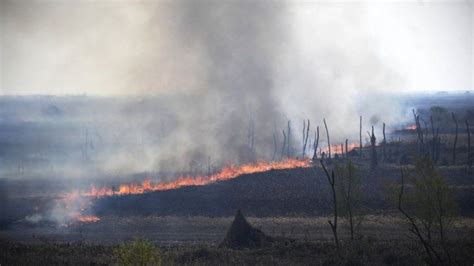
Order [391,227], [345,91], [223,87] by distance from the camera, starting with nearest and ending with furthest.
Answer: [391,227] < [223,87] < [345,91]

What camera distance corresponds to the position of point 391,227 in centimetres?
5256

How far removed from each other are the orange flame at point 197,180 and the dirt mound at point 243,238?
2781 centimetres

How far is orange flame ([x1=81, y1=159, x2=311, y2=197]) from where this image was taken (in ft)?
235

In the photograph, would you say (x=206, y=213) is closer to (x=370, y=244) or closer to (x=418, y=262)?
(x=370, y=244)

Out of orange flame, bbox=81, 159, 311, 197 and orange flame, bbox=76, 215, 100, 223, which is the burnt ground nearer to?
orange flame, bbox=76, 215, 100, 223

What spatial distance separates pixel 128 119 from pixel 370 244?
128 meters

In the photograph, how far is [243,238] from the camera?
1731 inches

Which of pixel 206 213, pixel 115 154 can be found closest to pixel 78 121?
pixel 115 154

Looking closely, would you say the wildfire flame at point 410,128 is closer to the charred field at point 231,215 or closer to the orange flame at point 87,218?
the charred field at point 231,215

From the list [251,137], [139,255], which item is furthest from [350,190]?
[251,137]

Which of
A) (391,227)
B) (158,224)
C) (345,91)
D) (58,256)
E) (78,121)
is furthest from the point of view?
(78,121)

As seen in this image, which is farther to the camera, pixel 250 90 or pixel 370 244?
pixel 250 90

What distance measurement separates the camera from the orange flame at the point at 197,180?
71500 millimetres

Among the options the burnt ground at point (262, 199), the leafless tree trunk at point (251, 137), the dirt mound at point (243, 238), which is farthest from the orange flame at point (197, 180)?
the dirt mound at point (243, 238)
